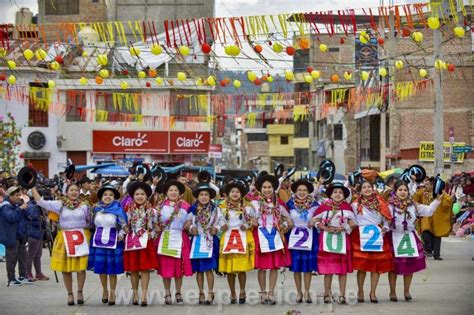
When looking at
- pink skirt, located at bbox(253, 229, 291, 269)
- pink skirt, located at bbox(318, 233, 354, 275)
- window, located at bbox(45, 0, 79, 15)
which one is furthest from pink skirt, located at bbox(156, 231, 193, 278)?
window, located at bbox(45, 0, 79, 15)

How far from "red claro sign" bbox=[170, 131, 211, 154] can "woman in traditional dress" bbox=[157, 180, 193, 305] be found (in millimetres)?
36769

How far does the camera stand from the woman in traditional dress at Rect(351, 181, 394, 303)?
1223 cm

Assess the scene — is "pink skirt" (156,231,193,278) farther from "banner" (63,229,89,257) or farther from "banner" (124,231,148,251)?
"banner" (63,229,89,257)

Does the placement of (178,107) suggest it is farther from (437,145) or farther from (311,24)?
(311,24)

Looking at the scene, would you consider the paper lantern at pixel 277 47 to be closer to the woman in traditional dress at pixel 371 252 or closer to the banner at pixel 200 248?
the woman in traditional dress at pixel 371 252

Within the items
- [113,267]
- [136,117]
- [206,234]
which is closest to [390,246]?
[206,234]

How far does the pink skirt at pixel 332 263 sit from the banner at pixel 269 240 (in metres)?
0.53

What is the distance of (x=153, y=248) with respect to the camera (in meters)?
12.3

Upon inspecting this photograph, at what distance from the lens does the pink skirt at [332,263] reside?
39.8 feet

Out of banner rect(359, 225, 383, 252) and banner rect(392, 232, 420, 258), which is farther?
banner rect(392, 232, 420, 258)

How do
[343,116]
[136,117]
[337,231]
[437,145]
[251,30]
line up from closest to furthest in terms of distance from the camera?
[337,231] → [251,30] → [437,145] → [136,117] → [343,116]

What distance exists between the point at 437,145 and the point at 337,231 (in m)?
13.5

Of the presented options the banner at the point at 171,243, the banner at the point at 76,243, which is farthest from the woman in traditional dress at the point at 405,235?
the banner at the point at 76,243

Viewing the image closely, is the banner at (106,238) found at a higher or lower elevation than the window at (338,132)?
lower
